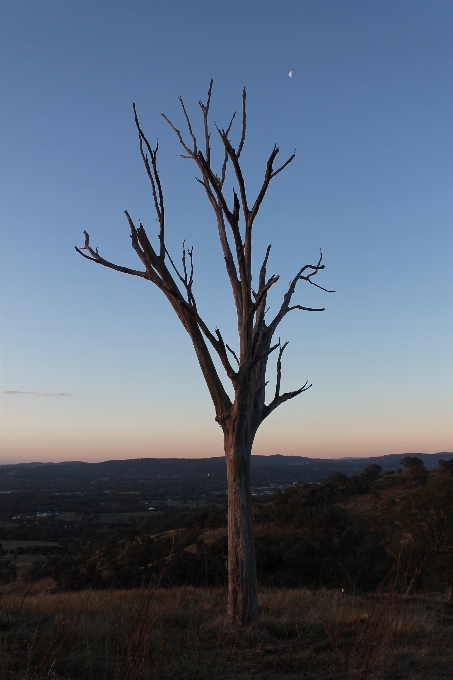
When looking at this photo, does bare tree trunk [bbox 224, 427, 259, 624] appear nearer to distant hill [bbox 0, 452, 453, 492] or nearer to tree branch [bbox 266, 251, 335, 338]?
tree branch [bbox 266, 251, 335, 338]

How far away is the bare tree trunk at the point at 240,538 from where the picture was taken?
21.0 ft

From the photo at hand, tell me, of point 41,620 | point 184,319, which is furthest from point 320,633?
point 184,319

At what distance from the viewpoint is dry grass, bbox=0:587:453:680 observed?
4.26 metres

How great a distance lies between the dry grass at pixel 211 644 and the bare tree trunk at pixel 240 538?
0.26 metres

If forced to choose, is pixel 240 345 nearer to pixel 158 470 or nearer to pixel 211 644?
pixel 211 644

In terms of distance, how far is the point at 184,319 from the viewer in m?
7.41

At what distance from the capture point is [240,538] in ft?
21.5

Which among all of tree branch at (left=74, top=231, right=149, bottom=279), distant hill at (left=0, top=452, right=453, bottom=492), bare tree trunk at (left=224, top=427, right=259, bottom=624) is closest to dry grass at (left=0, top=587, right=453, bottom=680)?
bare tree trunk at (left=224, top=427, right=259, bottom=624)

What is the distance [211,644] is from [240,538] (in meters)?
1.19

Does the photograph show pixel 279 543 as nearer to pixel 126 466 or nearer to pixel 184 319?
Result: pixel 184 319

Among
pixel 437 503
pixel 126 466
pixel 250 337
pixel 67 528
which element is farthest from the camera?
pixel 126 466

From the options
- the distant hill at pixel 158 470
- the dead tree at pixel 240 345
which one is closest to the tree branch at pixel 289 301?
the dead tree at pixel 240 345

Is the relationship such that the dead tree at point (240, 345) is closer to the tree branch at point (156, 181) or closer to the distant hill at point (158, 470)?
the tree branch at point (156, 181)

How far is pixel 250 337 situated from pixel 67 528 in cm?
3347
